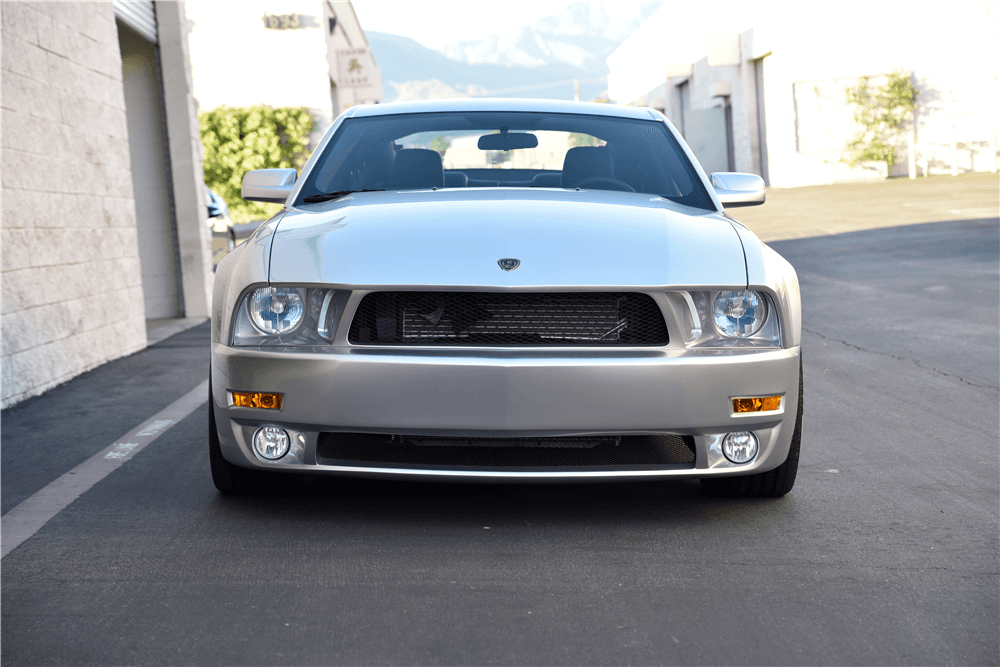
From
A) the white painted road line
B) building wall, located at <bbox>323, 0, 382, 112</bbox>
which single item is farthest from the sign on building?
the white painted road line

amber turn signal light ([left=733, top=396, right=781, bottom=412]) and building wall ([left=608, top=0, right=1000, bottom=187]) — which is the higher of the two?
building wall ([left=608, top=0, right=1000, bottom=187])

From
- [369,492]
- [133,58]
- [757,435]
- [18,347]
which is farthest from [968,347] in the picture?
[133,58]

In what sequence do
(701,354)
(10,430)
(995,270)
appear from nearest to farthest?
(701,354) < (10,430) < (995,270)

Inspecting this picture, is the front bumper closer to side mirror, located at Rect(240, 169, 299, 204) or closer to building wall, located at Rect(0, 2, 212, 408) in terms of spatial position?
side mirror, located at Rect(240, 169, 299, 204)

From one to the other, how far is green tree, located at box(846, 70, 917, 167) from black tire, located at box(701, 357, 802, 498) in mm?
25798

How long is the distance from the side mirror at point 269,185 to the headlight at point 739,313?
209 centimetres

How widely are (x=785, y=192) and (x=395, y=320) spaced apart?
24.2m

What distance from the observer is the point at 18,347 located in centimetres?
619

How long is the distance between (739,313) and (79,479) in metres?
2.57

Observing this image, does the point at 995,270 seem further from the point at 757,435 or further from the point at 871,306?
the point at 757,435

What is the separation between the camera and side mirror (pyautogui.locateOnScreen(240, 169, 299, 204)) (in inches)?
180

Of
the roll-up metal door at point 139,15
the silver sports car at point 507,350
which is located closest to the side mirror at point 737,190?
the silver sports car at point 507,350

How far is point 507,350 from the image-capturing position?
121 inches

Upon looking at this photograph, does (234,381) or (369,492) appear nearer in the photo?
(234,381)
